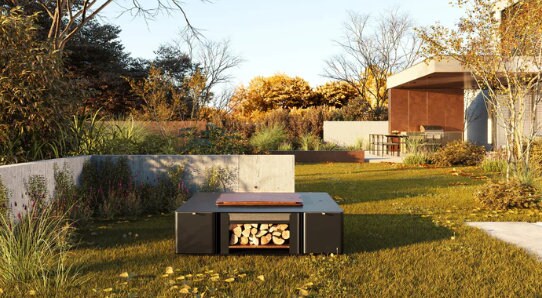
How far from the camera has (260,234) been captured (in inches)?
187

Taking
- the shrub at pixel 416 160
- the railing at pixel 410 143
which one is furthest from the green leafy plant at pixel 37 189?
the railing at pixel 410 143

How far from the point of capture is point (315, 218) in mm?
4645

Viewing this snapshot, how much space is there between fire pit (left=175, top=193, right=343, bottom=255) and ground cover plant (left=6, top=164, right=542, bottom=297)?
0.33 ft

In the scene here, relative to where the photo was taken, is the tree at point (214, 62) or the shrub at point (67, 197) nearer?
the shrub at point (67, 197)

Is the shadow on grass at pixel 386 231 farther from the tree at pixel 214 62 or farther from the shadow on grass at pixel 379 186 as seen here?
the tree at pixel 214 62

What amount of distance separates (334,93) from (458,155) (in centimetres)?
1917

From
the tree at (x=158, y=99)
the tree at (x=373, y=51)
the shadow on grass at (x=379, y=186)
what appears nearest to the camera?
the shadow on grass at (x=379, y=186)

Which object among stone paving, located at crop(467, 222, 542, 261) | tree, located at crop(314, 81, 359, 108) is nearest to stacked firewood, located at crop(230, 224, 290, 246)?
stone paving, located at crop(467, 222, 542, 261)

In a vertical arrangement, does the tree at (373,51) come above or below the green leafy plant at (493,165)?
above

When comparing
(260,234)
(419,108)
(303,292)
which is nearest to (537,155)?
(260,234)

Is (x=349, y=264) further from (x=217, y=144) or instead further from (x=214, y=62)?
(x=214, y=62)

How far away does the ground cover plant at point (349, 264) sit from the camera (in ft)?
12.3

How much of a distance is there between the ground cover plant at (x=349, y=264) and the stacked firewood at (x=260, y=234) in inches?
5.7

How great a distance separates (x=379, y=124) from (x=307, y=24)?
848cm
